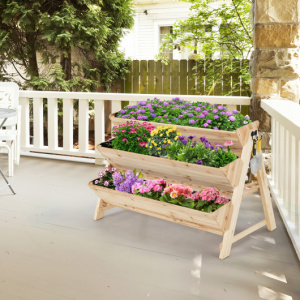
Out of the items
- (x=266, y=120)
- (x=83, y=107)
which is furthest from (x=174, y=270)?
(x=83, y=107)

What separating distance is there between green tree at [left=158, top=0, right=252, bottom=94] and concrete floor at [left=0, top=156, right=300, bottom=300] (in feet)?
15.1

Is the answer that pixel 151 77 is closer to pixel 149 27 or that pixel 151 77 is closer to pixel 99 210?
pixel 149 27

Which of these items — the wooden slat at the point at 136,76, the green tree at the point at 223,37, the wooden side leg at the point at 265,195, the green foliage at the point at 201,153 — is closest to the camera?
the green foliage at the point at 201,153

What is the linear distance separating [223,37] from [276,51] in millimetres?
4474

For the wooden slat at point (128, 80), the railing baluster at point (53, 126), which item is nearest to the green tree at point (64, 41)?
the wooden slat at point (128, 80)

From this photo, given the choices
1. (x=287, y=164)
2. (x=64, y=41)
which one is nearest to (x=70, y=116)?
(x=287, y=164)

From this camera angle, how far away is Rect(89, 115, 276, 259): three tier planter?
7.37 feet

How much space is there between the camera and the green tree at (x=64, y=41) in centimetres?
713

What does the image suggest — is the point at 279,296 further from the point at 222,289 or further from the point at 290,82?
the point at 290,82

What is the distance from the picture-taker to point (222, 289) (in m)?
1.90

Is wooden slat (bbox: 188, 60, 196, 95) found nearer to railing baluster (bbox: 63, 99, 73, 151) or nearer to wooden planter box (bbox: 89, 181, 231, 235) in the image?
railing baluster (bbox: 63, 99, 73, 151)

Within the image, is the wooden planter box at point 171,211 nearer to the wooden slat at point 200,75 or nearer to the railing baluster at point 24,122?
the railing baluster at point 24,122

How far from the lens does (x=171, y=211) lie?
2344mm

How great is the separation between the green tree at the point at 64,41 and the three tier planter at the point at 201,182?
15.8 feet
